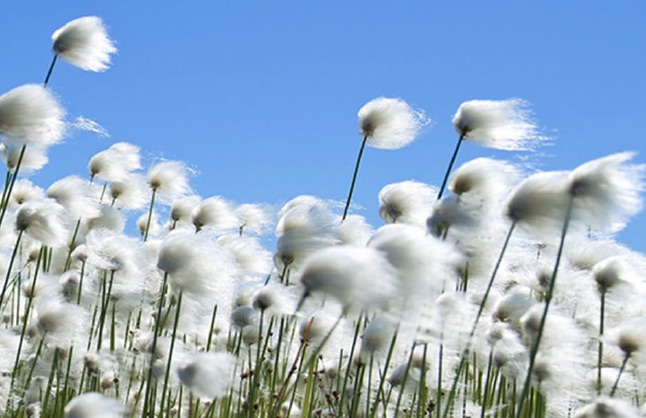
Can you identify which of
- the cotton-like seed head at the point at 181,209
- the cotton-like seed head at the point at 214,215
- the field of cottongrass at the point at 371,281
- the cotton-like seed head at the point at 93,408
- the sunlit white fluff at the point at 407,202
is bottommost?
the cotton-like seed head at the point at 93,408

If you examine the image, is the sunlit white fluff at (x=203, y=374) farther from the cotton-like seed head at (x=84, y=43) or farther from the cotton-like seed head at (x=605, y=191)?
the cotton-like seed head at (x=84, y=43)

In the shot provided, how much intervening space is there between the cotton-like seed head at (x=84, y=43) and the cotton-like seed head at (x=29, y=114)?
2.88 ft

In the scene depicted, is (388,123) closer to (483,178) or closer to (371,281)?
(483,178)

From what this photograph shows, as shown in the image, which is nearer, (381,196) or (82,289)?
(381,196)

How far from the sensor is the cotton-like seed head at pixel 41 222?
124 inches

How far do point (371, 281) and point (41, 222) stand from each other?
1.82m

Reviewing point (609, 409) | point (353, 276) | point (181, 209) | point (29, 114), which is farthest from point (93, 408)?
point (181, 209)

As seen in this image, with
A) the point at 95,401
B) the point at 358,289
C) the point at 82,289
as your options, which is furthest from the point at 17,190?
the point at 358,289

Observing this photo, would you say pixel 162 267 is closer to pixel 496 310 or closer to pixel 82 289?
pixel 496 310

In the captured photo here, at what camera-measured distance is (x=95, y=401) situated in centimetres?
201

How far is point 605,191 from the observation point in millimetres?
2078

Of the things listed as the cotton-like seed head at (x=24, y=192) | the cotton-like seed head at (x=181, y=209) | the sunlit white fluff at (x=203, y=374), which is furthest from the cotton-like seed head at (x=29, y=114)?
the cotton-like seed head at (x=24, y=192)

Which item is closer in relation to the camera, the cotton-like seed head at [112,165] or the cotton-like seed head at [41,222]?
the cotton-like seed head at [41,222]

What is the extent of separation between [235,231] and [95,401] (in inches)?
88.7
